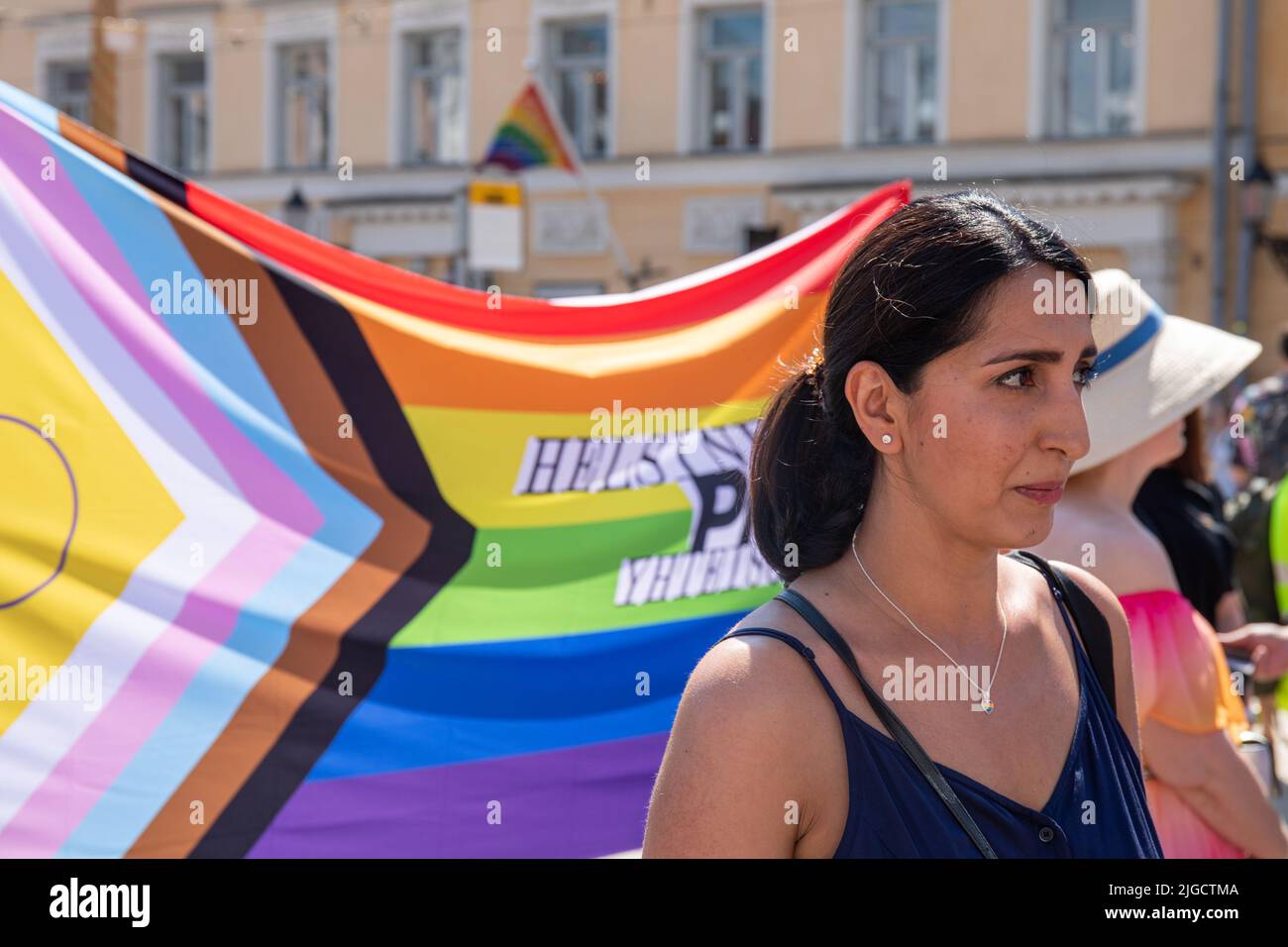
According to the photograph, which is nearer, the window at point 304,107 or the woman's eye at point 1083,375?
the woman's eye at point 1083,375

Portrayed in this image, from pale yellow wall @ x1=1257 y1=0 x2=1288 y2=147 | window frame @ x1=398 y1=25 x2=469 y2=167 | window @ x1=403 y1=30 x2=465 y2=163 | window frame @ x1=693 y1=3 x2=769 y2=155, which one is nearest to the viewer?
pale yellow wall @ x1=1257 y1=0 x2=1288 y2=147

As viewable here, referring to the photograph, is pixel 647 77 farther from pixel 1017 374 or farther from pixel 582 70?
pixel 1017 374

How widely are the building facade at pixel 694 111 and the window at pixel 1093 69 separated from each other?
0.03 metres

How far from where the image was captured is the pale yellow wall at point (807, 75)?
20.4 metres

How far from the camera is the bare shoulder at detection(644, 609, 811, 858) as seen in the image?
1810 millimetres

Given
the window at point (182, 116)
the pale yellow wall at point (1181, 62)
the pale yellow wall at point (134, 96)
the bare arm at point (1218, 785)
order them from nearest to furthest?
the bare arm at point (1218, 785) < the pale yellow wall at point (1181, 62) < the pale yellow wall at point (134, 96) < the window at point (182, 116)

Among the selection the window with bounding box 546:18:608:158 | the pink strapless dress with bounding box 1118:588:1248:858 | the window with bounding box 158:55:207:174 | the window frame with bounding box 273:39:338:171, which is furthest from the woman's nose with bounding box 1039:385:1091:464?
the window with bounding box 158:55:207:174

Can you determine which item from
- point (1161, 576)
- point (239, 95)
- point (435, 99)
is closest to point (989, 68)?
point (435, 99)

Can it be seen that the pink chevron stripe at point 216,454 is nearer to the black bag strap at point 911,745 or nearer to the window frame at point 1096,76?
the black bag strap at point 911,745

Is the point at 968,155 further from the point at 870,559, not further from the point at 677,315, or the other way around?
the point at 870,559

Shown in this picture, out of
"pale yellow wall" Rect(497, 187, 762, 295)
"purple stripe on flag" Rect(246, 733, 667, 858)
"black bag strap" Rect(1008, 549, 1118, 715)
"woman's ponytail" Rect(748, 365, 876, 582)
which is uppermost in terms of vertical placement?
"pale yellow wall" Rect(497, 187, 762, 295)

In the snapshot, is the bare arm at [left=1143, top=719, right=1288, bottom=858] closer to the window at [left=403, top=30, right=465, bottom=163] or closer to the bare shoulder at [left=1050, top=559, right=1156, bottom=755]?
the bare shoulder at [left=1050, top=559, right=1156, bottom=755]

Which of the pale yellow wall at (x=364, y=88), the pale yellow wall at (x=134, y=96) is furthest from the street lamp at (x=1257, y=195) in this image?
the pale yellow wall at (x=134, y=96)

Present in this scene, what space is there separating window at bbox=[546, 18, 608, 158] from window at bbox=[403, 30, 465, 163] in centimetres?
140
